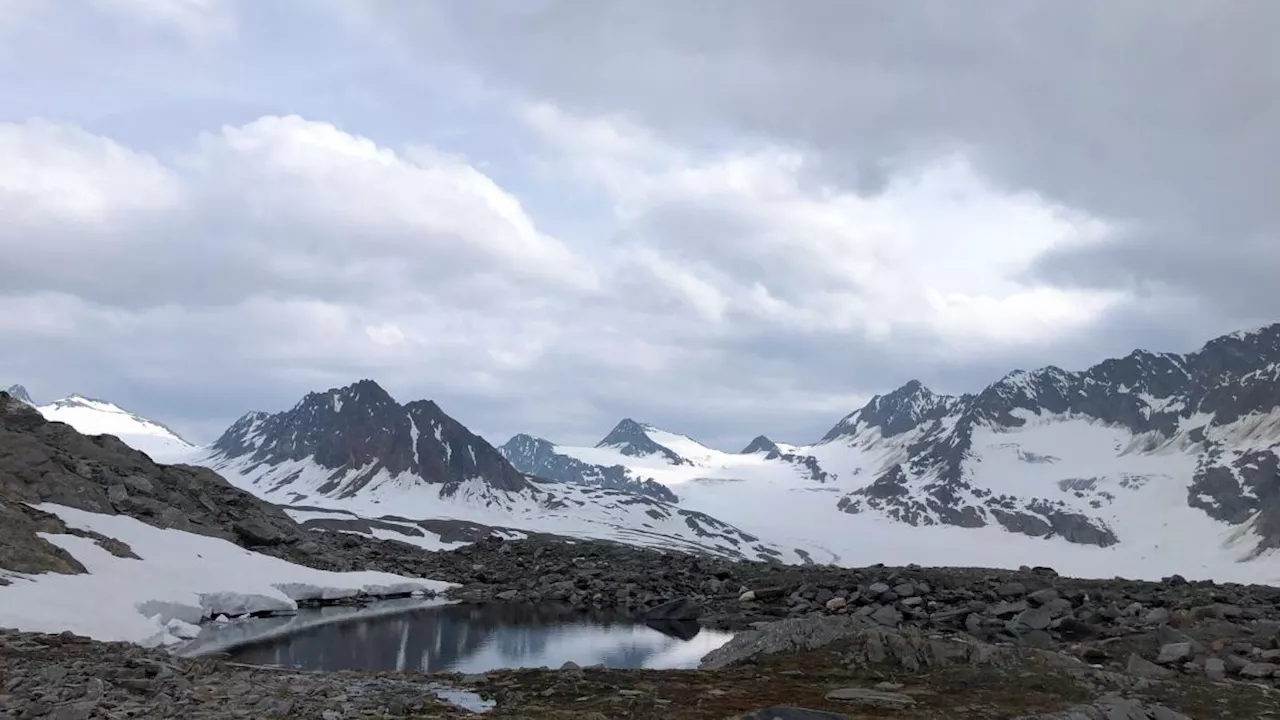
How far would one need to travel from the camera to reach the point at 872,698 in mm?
21188

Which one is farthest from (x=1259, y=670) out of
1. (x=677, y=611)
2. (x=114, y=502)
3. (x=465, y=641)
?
(x=114, y=502)

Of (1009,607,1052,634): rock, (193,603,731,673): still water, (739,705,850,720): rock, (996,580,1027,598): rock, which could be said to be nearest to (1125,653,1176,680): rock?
(1009,607,1052,634): rock

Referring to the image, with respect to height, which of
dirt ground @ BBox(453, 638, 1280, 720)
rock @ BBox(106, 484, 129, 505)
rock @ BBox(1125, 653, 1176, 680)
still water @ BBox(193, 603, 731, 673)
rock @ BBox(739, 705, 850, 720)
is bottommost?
still water @ BBox(193, 603, 731, 673)

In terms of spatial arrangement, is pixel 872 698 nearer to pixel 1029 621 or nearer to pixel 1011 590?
pixel 1029 621

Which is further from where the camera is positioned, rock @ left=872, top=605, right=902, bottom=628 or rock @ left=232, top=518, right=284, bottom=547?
rock @ left=232, top=518, right=284, bottom=547

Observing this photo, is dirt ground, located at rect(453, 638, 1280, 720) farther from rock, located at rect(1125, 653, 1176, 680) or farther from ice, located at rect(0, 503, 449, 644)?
ice, located at rect(0, 503, 449, 644)

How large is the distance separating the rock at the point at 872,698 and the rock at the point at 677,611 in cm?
2922

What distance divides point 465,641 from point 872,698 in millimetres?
24896

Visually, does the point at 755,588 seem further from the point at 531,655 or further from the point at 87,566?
the point at 87,566

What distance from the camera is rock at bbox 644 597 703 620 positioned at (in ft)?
167

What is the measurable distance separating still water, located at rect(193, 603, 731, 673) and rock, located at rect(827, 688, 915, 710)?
38.7ft

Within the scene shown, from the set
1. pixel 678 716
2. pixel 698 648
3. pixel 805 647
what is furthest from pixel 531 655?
pixel 678 716

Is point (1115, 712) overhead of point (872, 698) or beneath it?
overhead

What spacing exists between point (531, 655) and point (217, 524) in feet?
138
